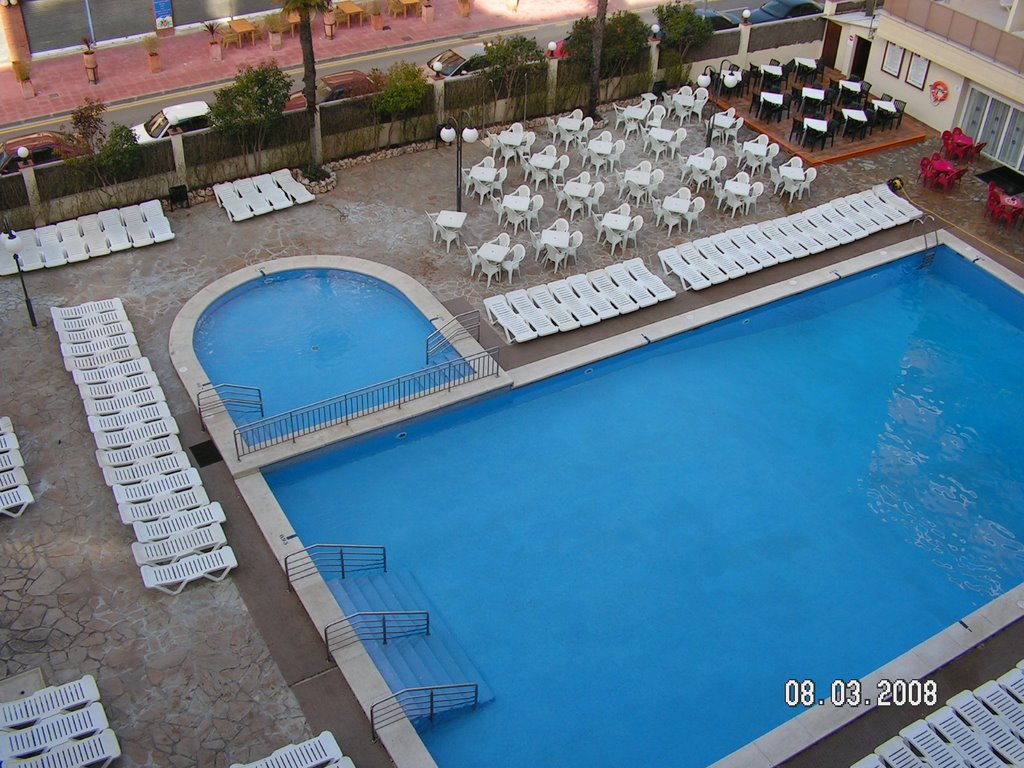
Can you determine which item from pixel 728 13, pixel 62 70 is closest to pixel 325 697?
pixel 62 70

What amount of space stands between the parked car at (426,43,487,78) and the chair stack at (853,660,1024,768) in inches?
805

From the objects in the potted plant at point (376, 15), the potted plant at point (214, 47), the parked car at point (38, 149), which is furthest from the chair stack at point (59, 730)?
the potted plant at point (376, 15)

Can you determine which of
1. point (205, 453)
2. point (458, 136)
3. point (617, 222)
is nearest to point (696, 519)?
point (617, 222)

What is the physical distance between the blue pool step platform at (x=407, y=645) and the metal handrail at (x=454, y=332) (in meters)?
5.47

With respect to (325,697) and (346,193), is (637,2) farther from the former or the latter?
(325,697)

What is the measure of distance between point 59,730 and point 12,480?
5.19m

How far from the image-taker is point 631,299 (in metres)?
23.2

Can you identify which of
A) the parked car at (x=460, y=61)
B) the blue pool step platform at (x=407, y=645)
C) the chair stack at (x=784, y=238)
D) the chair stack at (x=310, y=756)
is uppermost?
the parked car at (x=460, y=61)


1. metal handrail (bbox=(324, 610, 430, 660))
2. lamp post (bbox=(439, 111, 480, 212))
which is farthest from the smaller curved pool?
metal handrail (bbox=(324, 610, 430, 660))

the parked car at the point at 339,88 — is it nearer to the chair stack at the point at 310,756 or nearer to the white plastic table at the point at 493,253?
the white plastic table at the point at 493,253

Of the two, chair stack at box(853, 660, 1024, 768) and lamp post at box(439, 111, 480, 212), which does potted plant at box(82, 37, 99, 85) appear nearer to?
lamp post at box(439, 111, 480, 212)

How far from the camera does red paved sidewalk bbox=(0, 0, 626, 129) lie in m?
30.7

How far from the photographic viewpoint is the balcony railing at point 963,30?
2706 cm

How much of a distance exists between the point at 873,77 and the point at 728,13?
20.1 feet
